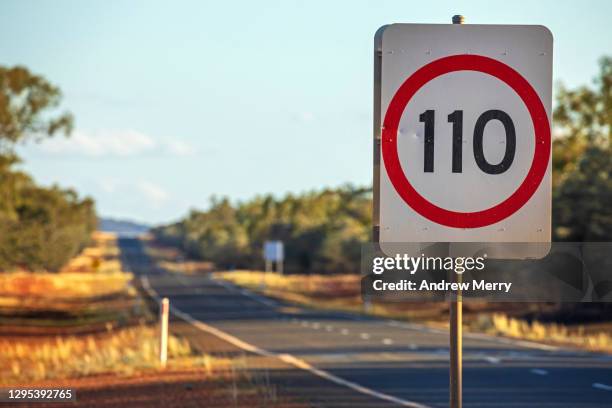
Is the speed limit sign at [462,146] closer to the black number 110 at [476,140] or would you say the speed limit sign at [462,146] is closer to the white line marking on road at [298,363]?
A: the black number 110 at [476,140]

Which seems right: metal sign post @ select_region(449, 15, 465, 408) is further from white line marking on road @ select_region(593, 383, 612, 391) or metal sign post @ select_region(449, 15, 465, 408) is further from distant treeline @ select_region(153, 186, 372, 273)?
distant treeline @ select_region(153, 186, 372, 273)

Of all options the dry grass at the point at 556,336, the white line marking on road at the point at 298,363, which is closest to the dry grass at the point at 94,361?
the white line marking on road at the point at 298,363

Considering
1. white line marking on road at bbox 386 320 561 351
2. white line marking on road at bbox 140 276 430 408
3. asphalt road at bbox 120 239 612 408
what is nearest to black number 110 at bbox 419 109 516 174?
asphalt road at bbox 120 239 612 408

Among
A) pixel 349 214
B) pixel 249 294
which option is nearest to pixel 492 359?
pixel 249 294

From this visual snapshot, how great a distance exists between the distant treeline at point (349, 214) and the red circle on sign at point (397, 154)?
39.7 meters

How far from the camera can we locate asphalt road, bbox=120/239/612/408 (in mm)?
16469

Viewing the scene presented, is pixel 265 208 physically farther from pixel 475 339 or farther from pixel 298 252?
pixel 475 339

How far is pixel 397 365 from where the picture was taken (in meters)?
22.7

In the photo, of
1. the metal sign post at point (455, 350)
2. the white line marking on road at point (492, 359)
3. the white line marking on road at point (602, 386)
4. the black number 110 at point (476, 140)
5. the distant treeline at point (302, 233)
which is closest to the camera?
the black number 110 at point (476, 140)

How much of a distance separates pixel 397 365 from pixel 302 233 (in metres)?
85.7

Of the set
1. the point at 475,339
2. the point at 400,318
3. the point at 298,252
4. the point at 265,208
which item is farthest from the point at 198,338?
the point at 265,208

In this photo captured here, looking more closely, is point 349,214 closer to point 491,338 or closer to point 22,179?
point 22,179

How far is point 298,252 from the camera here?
108750 mm

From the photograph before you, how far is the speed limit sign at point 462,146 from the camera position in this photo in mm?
4727
